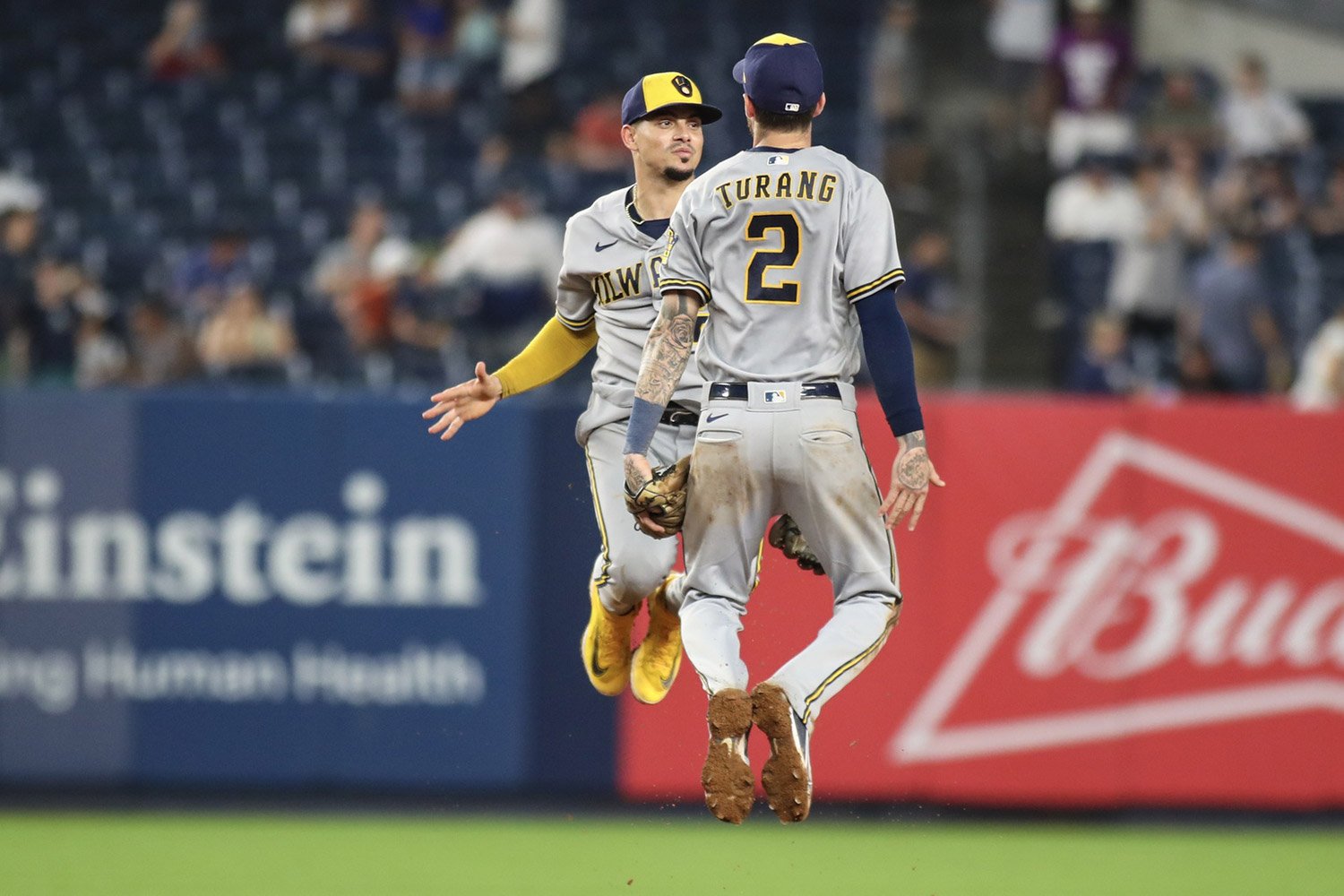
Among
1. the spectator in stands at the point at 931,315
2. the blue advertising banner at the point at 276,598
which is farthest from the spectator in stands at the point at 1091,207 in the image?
the blue advertising banner at the point at 276,598

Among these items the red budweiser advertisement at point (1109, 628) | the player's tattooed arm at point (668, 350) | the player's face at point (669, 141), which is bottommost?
the red budweiser advertisement at point (1109, 628)

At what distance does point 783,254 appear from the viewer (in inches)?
237

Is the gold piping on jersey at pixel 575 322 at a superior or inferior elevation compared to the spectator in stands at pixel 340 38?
inferior

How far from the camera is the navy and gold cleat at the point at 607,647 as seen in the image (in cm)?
722

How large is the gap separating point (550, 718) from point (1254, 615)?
3.98 metres

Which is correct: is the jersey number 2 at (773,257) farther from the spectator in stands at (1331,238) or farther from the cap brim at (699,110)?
the spectator in stands at (1331,238)

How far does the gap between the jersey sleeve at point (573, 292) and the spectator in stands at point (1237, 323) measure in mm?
6654

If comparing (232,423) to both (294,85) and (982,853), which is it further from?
(294,85)

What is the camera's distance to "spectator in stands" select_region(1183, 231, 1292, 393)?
1273cm

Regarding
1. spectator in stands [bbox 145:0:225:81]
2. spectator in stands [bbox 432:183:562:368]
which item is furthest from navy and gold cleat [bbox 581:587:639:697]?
spectator in stands [bbox 145:0:225:81]

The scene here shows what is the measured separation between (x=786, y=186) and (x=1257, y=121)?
432 inches

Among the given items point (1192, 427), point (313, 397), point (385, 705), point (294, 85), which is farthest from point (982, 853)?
point (294, 85)

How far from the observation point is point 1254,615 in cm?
1104

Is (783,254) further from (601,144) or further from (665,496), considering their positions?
(601,144)
